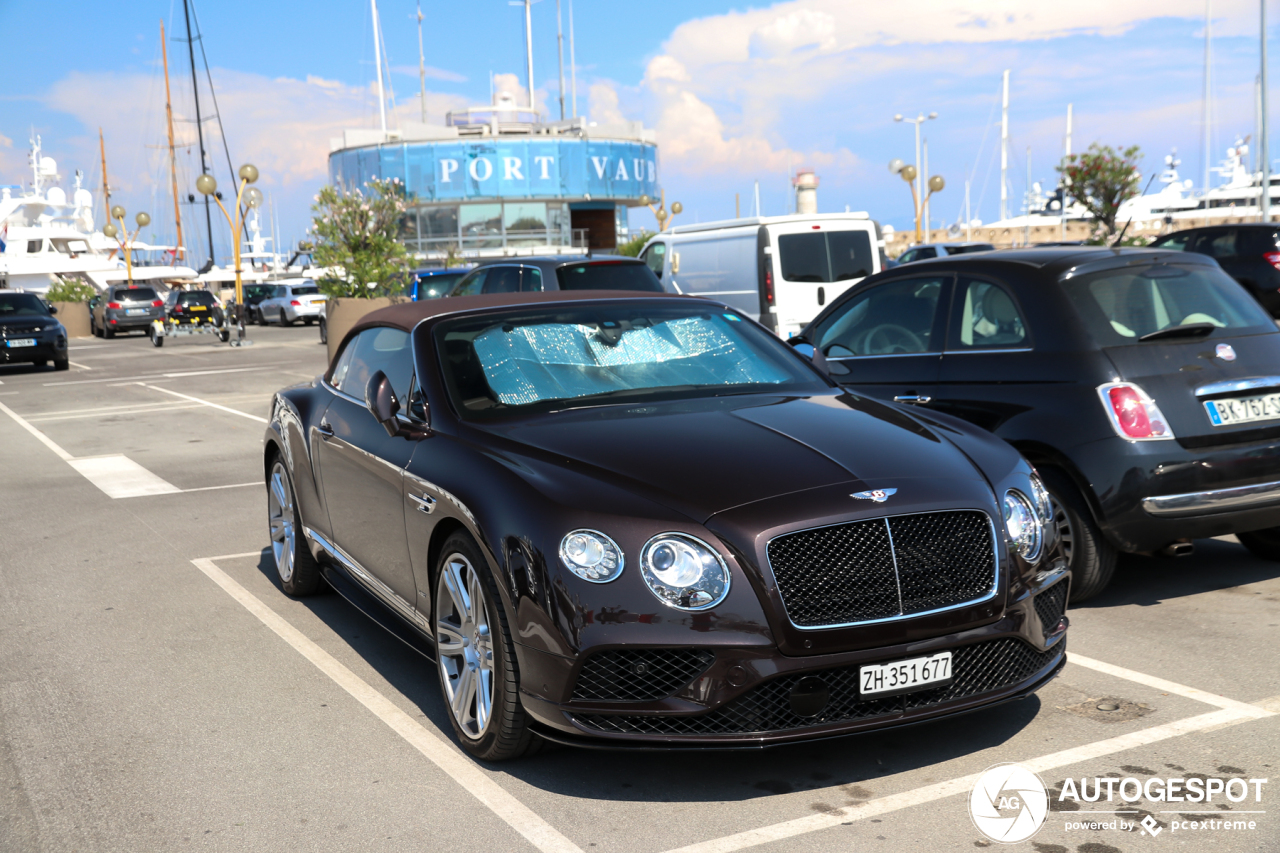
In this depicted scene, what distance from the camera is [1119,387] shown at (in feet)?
17.6

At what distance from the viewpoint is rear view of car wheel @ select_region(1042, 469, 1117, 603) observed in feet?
17.9

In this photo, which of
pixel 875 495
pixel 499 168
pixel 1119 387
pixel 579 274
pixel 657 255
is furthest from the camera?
pixel 499 168

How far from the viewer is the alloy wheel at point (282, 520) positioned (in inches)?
250

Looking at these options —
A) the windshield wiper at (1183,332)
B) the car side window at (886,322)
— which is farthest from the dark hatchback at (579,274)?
the windshield wiper at (1183,332)

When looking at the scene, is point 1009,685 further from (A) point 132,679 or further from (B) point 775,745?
(A) point 132,679

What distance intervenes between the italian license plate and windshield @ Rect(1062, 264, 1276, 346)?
0.40m

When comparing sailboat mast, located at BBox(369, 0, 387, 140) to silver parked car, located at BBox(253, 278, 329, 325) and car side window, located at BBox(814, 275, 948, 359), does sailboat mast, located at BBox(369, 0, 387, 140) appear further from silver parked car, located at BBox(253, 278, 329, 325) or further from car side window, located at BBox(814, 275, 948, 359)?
car side window, located at BBox(814, 275, 948, 359)

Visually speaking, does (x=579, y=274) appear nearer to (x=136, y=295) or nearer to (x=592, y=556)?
(x=592, y=556)

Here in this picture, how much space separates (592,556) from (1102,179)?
118 feet

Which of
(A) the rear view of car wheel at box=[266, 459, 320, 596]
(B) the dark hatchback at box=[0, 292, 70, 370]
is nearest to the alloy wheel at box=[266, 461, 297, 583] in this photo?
(A) the rear view of car wheel at box=[266, 459, 320, 596]

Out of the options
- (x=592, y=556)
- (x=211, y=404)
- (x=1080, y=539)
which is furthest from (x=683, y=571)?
(x=211, y=404)

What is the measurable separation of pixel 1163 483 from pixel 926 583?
2.16 m

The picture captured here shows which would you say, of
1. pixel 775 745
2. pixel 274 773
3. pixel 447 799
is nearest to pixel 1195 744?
pixel 775 745

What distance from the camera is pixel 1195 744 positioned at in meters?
3.93
